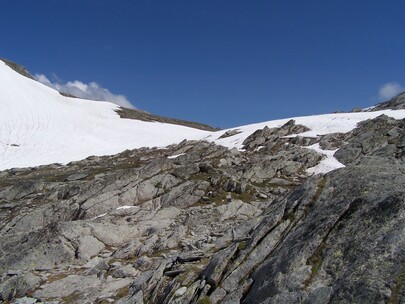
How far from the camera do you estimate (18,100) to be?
80.4 meters

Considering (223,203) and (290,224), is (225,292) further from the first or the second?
(223,203)

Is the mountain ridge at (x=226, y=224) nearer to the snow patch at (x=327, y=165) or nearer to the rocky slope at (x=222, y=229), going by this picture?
the rocky slope at (x=222, y=229)

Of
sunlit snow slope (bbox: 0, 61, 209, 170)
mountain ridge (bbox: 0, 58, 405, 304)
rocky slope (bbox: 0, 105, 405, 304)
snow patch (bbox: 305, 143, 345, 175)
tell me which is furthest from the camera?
sunlit snow slope (bbox: 0, 61, 209, 170)

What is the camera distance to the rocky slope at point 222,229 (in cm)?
985

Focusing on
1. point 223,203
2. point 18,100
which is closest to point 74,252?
point 223,203

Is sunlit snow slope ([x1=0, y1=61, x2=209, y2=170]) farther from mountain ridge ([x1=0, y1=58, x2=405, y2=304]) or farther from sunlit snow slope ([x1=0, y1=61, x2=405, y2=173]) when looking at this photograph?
mountain ridge ([x1=0, y1=58, x2=405, y2=304])

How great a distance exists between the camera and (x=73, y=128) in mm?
72625

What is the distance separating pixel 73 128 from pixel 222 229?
58423 mm

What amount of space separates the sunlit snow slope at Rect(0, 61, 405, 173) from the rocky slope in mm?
7077

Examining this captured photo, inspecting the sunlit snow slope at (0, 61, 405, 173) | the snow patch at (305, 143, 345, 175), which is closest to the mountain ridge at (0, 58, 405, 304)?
the snow patch at (305, 143, 345, 175)

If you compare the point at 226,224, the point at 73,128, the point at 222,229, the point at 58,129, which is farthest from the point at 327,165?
the point at 58,129

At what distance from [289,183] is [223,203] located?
7.49 metres

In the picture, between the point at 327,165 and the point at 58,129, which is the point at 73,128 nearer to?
the point at 58,129

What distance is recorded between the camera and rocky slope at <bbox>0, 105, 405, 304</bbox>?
985 centimetres
